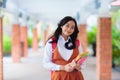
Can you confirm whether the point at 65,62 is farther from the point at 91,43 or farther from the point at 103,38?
the point at 91,43

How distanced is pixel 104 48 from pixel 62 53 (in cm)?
809

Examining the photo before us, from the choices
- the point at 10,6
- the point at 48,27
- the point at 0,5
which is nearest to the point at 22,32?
the point at 10,6

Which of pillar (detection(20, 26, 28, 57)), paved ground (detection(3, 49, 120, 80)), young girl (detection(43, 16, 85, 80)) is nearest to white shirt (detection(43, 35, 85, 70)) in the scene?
young girl (detection(43, 16, 85, 80))

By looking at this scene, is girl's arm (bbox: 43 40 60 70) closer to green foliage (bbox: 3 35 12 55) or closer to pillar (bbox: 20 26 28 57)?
pillar (bbox: 20 26 28 57)

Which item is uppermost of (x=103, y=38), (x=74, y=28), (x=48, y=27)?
(x=74, y=28)

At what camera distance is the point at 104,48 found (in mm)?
11656

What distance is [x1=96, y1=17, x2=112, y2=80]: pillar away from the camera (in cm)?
1155

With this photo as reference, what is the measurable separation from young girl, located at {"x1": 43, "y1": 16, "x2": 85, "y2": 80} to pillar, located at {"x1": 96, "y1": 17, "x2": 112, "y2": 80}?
790 cm

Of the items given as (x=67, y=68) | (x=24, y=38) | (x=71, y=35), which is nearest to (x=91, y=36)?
(x=24, y=38)

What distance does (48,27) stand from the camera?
141 ft

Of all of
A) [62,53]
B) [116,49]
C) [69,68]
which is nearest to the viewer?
Answer: [69,68]

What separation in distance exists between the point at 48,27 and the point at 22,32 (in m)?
18.8

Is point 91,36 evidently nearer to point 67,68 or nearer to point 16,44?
point 16,44

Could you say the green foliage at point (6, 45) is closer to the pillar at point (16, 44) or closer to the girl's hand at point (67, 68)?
the pillar at point (16, 44)
